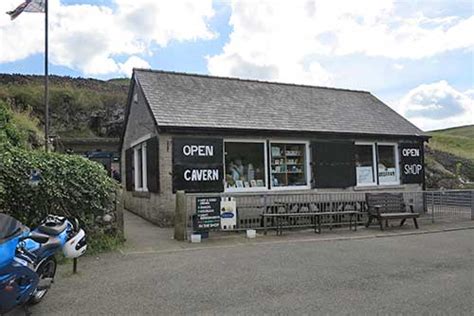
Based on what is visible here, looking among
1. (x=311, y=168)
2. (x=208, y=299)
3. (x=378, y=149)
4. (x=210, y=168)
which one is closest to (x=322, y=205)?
(x=311, y=168)

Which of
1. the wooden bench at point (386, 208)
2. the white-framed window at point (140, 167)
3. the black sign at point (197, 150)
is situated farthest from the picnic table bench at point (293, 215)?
the white-framed window at point (140, 167)

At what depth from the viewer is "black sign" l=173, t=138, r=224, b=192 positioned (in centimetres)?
1249

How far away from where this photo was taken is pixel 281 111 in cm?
1541

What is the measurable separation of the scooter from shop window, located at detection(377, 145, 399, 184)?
12912mm

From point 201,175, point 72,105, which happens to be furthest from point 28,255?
point 72,105

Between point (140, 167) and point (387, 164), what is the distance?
9.65 meters

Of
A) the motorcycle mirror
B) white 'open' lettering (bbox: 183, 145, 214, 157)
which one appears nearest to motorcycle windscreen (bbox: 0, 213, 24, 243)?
the motorcycle mirror

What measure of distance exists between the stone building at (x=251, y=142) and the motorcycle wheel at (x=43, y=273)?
265 inches

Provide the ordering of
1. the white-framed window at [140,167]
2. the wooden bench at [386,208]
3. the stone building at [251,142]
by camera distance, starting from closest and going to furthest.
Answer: the wooden bench at [386,208]
the stone building at [251,142]
the white-framed window at [140,167]

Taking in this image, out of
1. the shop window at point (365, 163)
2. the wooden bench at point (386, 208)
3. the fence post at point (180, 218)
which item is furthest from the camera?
the shop window at point (365, 163)

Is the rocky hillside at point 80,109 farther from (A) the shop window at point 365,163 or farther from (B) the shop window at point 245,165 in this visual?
(B) the shop window at point 245,165

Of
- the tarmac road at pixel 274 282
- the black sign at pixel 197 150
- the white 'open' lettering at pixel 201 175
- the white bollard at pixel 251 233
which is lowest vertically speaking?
the tarmac road at pixel 274 282

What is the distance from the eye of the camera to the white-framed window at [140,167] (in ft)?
49.5

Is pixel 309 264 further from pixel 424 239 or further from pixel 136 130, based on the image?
pixel 136 130
